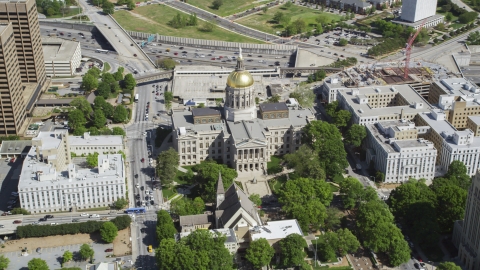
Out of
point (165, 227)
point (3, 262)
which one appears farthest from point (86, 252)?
point (165, 227)

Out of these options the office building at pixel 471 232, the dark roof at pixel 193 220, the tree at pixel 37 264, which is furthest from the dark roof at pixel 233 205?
the office building at pixel 471 232

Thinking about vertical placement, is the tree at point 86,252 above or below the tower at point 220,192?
below

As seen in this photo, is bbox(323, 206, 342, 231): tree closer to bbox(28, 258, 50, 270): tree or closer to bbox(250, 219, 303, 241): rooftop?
bbox(250, 219, 303, 241): rooftop

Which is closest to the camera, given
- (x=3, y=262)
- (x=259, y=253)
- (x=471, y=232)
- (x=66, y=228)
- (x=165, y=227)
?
(x=259, y=253)

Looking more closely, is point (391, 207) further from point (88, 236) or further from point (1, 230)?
point (1, 230)

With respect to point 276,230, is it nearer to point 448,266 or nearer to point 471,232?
point 448,266

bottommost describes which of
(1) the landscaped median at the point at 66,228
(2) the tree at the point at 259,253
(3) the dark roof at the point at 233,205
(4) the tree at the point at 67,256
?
(4) the tree at the point at 67,256

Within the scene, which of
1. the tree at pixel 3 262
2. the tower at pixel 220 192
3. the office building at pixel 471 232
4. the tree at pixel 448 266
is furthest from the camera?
the tower at pixel 220 192

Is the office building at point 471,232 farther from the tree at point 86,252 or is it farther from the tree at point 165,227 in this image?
the tree at point 86,252
